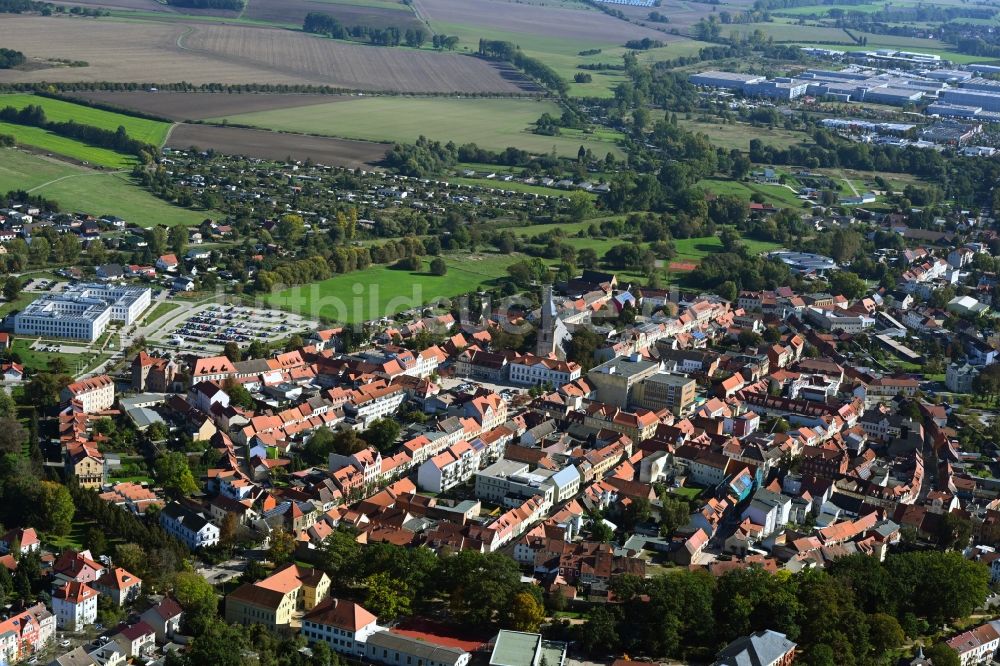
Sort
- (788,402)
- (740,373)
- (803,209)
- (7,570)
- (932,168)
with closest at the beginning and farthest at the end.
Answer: (7,570) < (788,402) < (740,373) < (803,209) < (932,168)

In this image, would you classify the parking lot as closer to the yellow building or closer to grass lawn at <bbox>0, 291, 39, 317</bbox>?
grass lawn at <bbox>0, 291, 39, 317</bbox>

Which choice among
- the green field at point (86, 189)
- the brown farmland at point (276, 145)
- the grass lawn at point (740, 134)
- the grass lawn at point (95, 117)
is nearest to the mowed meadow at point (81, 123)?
the grass lawn at point (95, 117)

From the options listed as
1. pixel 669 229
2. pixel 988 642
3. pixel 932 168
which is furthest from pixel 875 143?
pixel 988 642

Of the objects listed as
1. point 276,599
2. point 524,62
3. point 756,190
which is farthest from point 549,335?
point 524,62

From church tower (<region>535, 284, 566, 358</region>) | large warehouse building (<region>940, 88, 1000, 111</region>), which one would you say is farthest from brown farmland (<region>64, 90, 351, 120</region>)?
large warehouse building (<region>940, 88, 1000, 111</region>)

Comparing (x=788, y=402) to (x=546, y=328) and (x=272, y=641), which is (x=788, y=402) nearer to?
(x=546, y=328)

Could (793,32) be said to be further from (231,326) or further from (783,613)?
(783,613)
